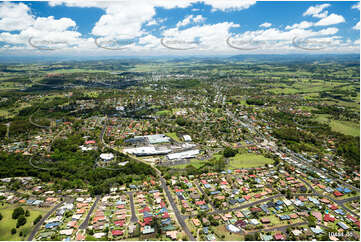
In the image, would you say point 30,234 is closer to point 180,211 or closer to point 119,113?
point 180,211

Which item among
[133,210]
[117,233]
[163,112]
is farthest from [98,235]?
[163,112]

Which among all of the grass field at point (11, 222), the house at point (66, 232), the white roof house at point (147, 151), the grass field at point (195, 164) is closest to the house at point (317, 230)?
Answer: the grass field at point (195, 164)

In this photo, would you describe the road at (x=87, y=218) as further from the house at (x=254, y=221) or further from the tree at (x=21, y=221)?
the house at (x=254, y=221)

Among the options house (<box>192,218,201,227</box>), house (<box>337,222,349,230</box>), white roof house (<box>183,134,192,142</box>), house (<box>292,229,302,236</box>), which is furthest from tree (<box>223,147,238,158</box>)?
house (<box>337,222,349,230</box>)

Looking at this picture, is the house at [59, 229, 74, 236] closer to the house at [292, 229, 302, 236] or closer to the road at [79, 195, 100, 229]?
the road at [79, 195, 100, 229]

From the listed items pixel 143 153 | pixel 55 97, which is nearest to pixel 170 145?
pixel 143 153

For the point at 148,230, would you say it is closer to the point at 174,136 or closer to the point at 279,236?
the point at 279,236

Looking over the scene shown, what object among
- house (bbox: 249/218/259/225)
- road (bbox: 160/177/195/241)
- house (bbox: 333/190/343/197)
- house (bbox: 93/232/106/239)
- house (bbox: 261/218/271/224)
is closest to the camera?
house (bbox: 93/232/106/239)
